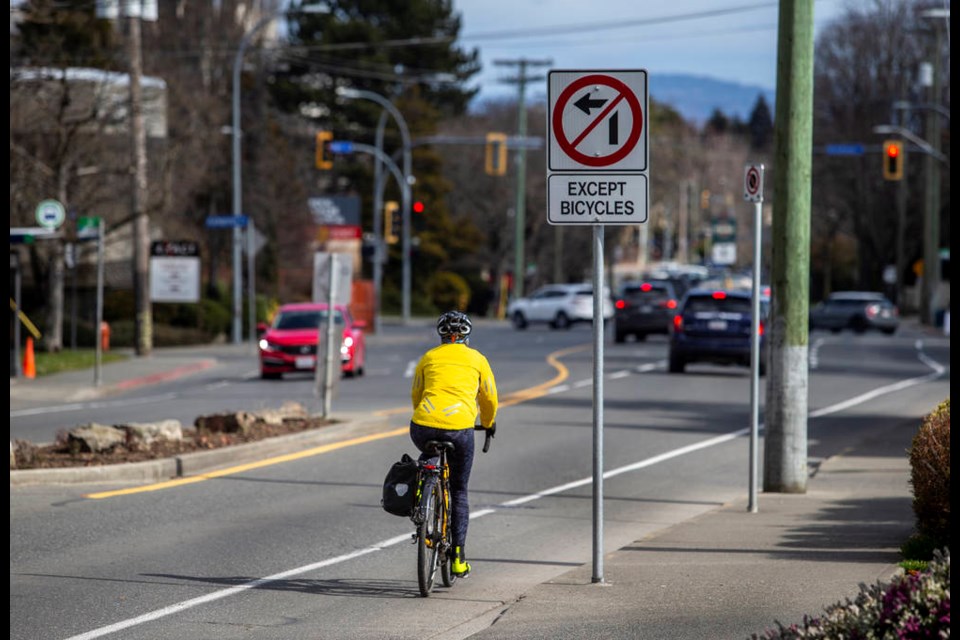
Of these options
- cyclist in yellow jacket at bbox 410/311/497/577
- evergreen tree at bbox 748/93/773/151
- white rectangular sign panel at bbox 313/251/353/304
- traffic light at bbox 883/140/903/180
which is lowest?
cyclist in yellow jacket at bbox 410/311/497/577

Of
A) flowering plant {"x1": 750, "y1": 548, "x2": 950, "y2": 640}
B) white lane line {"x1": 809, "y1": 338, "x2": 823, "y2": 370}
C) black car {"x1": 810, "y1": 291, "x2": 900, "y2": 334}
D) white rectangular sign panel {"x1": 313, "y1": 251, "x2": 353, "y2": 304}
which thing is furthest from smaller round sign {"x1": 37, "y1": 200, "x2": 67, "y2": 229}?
black car {"x1": 810, "y1": 291, "x2": 900, "y2": 334}

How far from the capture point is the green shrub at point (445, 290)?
267 feet

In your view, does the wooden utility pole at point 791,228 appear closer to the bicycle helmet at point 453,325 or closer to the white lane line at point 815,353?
the bicycle helmet at point 453,325

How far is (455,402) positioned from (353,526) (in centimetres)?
310

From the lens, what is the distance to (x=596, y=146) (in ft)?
30.9

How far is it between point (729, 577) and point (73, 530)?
5185 mm

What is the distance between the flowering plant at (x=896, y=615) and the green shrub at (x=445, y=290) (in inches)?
2958

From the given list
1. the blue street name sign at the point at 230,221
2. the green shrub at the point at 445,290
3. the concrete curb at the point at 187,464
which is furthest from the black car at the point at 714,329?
the green shrub at the point at 445,290

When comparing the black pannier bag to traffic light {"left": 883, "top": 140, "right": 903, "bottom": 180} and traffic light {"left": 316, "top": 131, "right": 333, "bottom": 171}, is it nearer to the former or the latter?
traffic light {"left": 883, "top": 140, "right": 903, "bottom": 180}

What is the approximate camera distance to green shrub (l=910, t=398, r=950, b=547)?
970 cm

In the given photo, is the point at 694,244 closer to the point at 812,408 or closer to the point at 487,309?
the point at 487,309

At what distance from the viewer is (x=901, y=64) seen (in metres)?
70.4

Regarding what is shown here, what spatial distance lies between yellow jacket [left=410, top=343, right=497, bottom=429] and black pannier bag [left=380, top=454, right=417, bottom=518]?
31 centimetres

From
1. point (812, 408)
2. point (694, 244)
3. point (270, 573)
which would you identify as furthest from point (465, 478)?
point (694, 244)
